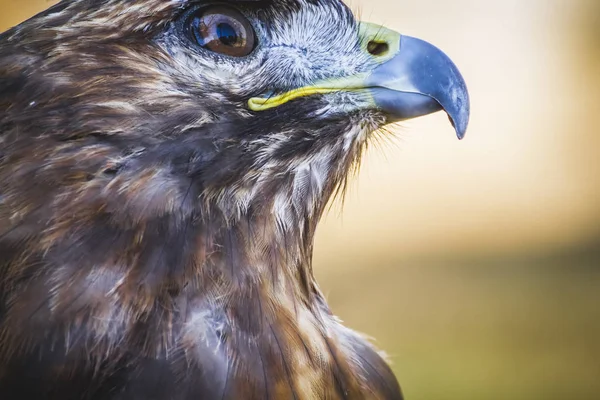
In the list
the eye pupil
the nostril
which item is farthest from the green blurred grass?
the eye pupil

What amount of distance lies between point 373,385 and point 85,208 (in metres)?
0.59

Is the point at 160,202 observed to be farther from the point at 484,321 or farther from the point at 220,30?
the point at 484,321

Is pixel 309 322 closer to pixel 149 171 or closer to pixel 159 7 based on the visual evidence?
pixel 149 171

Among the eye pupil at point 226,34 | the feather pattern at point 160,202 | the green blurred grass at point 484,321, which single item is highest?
the eye pupil at point 226,34

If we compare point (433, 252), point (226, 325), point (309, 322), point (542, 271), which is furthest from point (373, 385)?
point (542, 271)

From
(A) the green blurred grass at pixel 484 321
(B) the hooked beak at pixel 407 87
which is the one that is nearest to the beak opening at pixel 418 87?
(B) the hooked beak at pixel 407 87

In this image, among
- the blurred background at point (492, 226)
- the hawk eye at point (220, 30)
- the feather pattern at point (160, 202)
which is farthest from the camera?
the blurred background at point (492, 226)

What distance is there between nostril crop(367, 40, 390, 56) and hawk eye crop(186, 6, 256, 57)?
0.21 m

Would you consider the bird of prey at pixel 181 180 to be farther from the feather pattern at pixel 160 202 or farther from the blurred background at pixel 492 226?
the blurred background at pixel 492 226

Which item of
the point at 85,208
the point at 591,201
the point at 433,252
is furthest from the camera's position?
the point at 591,201

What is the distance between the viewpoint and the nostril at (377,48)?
1.41 m

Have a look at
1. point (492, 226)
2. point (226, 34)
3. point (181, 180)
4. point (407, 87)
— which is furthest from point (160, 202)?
point (492, 226)

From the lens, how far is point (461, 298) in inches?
198

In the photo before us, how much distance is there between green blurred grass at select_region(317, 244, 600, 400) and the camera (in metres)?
4.57
